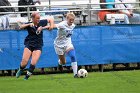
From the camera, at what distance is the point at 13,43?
19.2 meters

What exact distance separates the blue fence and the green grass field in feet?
6.42

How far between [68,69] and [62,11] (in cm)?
248

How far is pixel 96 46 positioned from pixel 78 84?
489 cm

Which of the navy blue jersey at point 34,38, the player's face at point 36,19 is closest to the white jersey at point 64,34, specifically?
the navy blue jersey at point 34,38

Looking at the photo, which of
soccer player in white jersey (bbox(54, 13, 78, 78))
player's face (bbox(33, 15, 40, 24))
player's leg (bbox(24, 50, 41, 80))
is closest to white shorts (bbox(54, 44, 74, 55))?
soccer player in white jersey (bbox(54, 13, 78, 78))

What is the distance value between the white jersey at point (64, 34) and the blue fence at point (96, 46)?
1.79 metres

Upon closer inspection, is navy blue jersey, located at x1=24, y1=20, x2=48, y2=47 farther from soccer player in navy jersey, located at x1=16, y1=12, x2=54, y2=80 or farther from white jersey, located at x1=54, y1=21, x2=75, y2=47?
white jersey, located at x1=54, y1=21, x2=75, y2=47

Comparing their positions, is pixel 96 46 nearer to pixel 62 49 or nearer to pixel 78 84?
pixel 62 49

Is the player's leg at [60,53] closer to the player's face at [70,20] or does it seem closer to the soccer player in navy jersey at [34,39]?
the player's face at [70,20]

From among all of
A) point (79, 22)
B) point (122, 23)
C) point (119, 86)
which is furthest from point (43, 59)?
point (119, 86)

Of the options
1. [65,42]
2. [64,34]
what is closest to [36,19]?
[64,34]

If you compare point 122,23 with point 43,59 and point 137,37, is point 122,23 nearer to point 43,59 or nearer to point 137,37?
point 137,37

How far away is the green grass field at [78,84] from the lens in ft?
45.8

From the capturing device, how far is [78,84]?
50.1 ft
